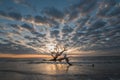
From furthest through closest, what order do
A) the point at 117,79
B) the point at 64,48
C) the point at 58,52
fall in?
the point at 58,52 < the point at 64,48 < the point at 117,79

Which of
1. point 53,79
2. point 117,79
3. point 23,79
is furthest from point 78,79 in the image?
point 23,79

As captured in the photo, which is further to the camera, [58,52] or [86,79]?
[58,52]

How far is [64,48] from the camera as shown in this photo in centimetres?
5612

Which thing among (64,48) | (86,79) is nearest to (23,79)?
(86,79)

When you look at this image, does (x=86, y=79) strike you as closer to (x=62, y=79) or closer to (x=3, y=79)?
(x=62, y=79)

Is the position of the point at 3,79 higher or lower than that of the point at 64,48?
lower

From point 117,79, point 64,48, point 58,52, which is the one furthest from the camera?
point 58,52

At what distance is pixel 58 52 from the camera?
205ft

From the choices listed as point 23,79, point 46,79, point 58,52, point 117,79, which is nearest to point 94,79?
point 117,79

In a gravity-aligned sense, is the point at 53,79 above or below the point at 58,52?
below

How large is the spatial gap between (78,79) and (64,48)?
113 feet

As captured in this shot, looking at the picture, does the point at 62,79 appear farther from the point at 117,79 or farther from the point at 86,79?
the point at 117,79

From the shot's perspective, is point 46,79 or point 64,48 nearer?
point 46,79

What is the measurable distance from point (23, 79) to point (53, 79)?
4227 millimetres
